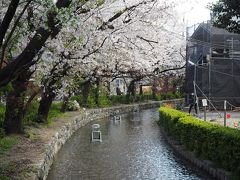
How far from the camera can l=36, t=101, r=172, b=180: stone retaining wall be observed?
36.1 ft

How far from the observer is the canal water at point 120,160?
40.4 feet

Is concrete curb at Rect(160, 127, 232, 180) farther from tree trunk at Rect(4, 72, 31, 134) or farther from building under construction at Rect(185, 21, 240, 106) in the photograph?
building under construction at Rect(185, 21, 240, 106)

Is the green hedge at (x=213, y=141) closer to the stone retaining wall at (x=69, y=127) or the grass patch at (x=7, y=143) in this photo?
the stone retaining wall at (x=69, y=127)

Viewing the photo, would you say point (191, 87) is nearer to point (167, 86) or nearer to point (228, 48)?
point (228, 48)

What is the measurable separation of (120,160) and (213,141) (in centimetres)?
421

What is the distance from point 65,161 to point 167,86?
43.4m

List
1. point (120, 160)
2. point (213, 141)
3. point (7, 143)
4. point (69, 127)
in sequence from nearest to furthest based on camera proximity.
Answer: point (213, 141) → point (7, 143) → point (120, 160) → point (69, 127)

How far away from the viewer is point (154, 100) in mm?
53750

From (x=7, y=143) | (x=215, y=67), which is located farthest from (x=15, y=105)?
(x=215, y=67)

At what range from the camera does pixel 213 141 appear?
11547 mm

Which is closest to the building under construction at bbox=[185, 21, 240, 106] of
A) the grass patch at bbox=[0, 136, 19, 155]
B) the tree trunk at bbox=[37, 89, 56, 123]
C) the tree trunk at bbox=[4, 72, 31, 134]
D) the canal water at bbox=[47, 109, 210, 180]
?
the canal water at bbox=[47, 109, 210, 180]

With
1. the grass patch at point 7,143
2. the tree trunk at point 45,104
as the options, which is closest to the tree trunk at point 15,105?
the grass patch at point 7,143

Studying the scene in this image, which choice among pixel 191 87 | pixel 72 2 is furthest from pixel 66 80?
pixel 191 87

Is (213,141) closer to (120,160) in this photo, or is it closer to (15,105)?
(120,160)
